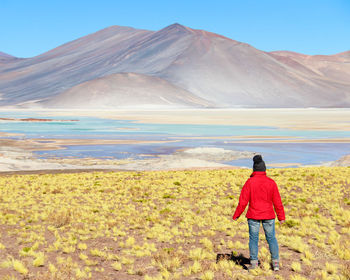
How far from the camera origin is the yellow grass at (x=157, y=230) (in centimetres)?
901

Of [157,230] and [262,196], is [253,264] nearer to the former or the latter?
[262,196]

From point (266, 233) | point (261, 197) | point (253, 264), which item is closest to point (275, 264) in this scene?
point (253, 264)

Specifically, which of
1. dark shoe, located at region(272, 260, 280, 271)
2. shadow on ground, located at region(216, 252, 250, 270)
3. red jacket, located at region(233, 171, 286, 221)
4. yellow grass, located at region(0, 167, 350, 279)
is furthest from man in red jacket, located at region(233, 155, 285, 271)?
shadow on ground, located at region(216, 252, 250, 270)

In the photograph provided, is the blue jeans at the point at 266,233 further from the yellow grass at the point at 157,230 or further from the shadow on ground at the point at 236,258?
the shadow on ground at the point at 236,258

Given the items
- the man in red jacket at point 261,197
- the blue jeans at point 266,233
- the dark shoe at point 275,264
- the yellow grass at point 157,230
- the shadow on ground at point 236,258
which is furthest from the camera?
the shadow on ground at point 236,258

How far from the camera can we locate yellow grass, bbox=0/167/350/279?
29.6 feet

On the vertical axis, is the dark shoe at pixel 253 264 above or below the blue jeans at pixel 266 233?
below

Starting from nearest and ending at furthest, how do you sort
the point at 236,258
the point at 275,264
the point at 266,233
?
the point at 266,233
the point at 275,264
the point at 236,258

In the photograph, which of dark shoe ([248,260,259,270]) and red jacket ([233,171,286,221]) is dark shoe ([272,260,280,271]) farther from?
red jacket ([233,171,286,221])

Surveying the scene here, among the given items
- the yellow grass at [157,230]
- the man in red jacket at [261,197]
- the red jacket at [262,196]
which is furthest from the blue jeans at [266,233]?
the yellow grass at [157,230]

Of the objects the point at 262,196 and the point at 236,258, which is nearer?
the point at 262,196

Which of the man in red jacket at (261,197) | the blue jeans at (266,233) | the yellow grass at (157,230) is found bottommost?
the yellow grass at (157,230)

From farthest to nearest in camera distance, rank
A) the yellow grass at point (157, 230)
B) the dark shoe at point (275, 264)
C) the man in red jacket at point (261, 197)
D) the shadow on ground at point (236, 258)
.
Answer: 1. the shadow on ground at point (236, 258)
2. the yellow grass at point (157, 230)
3. the dark shoe at point (275, 264)
4. the man in red jacket at point (261, 197)

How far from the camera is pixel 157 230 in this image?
1220 centimetres
